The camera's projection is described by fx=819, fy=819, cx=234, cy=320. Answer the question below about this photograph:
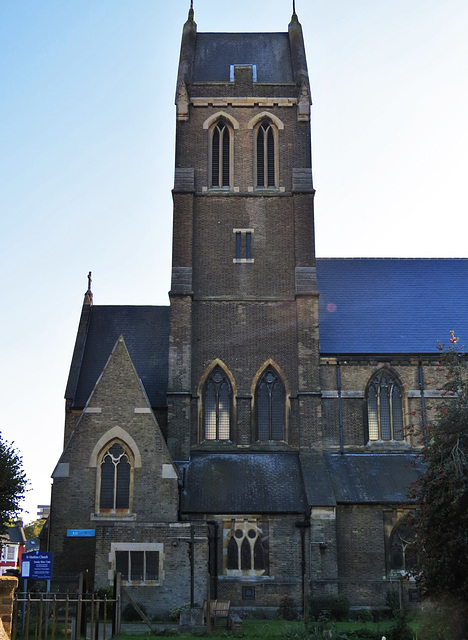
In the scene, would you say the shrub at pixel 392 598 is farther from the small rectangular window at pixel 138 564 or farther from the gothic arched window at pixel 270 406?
the small rectangular window at pixel 138 564

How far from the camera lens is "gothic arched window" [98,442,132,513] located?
1148 inches

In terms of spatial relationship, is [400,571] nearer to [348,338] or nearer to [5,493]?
[348,338]

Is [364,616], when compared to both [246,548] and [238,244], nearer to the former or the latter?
[246,548]

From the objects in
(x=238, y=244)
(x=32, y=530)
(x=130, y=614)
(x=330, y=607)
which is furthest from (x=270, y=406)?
(x=32, y=530)

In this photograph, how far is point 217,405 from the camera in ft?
106

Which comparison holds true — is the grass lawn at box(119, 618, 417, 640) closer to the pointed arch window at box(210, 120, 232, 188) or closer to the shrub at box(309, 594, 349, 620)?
the shrub at box(309, 594, 349, 620)

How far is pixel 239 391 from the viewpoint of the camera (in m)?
32.2

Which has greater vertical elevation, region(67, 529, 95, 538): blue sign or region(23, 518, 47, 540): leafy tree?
region(23, 518, 47, 540): leafy tree

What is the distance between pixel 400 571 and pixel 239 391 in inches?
352

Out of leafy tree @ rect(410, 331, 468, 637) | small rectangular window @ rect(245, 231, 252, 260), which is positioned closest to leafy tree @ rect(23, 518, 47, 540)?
small rectangular window @ rect(245, 231, 252, 260)

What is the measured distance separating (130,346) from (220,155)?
933cm

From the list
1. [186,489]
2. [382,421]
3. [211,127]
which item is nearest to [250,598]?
[186,489]

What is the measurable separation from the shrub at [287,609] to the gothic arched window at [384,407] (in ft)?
25.0

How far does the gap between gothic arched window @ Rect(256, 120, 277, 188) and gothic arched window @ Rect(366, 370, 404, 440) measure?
944 centimetres
